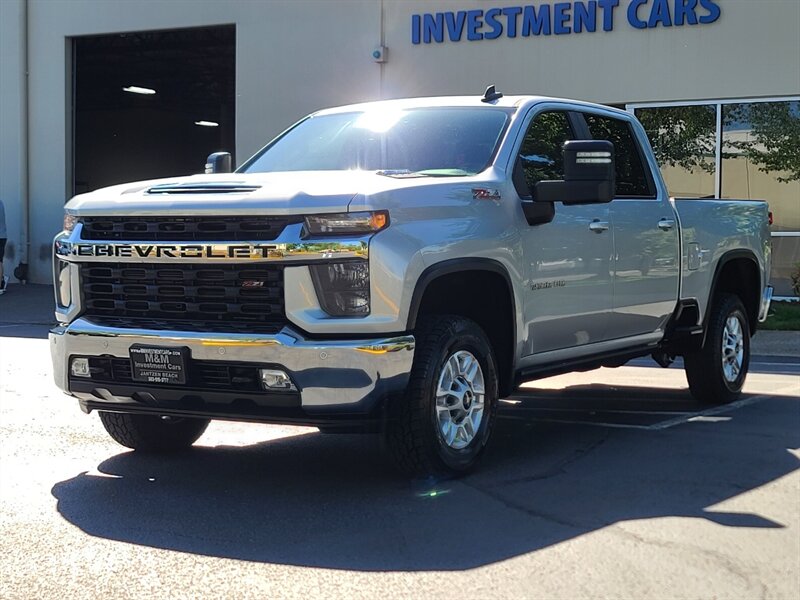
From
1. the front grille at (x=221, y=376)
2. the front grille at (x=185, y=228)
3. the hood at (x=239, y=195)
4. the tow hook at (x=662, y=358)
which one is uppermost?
the hood at (x=239, y=195)

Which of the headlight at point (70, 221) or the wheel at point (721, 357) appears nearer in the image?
the headlight at point (70, 221)

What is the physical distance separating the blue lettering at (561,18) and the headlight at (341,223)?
526 inches

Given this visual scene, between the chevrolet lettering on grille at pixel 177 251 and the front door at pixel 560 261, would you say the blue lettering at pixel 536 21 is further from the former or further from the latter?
the chevrolet lettering on grille at pixel 177 251

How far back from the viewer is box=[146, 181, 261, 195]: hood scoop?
556cm

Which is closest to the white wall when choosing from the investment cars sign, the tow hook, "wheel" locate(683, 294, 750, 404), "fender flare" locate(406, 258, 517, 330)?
the investment cars sign

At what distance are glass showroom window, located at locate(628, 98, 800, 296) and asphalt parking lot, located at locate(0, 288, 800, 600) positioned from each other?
389 inches

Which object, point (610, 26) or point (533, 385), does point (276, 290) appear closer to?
point (533, 385)

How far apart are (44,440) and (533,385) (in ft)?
14.3

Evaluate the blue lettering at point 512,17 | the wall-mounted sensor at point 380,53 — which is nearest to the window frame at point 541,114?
the blue lettering at point 512,17

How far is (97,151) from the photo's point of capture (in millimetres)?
36469

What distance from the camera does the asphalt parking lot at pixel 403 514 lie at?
4.29 meters

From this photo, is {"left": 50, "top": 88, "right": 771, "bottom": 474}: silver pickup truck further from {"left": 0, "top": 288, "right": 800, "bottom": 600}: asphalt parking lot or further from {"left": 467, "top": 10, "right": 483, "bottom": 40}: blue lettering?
{"left": 467, "top": 10, "right": 483, "bottom": 40}: blue lettering

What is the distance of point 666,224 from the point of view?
301 inches

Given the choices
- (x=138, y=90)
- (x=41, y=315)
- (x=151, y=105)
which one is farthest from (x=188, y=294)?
(x=151, y=105)
